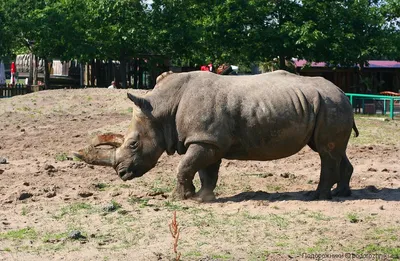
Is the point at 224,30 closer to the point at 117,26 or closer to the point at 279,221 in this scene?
the point at 117,26

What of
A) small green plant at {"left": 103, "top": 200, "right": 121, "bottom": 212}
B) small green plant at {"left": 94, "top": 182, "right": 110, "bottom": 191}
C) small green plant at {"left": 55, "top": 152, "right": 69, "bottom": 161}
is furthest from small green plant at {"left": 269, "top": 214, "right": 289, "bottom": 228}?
small green plant at {"left": 55, "top": 152, "right": 69, "bottom": 161}

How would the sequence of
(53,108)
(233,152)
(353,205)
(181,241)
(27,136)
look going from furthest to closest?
1. (53,108)
2. (27,136)
3. (233,152)
4. (353,205)
5. (181,241)

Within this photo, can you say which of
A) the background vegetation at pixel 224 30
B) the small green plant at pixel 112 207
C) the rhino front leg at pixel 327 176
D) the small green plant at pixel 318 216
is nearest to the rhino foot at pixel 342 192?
the rhino front leg at pixel 327 176

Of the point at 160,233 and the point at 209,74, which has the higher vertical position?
the point at 209,74

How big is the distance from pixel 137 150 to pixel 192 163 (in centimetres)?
78

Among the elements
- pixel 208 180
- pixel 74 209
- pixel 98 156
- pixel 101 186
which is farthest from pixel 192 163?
pixel 101 186

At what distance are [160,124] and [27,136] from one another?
7039 millimetres

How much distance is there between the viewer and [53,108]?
814 inches

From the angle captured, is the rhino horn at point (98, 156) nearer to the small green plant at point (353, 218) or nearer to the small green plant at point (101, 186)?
the small green plant at point (101, 186)

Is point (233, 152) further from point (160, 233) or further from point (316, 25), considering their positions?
point (316, 25)

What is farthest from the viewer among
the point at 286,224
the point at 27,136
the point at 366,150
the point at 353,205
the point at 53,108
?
the point at 53,108

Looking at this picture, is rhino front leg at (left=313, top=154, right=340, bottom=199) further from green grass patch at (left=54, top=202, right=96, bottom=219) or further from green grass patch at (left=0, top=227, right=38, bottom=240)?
green grass patch at (left=0, top=227, right=38, bottom=240)

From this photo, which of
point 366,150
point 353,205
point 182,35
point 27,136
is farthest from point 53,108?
point 353,205

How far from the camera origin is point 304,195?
408 inches
